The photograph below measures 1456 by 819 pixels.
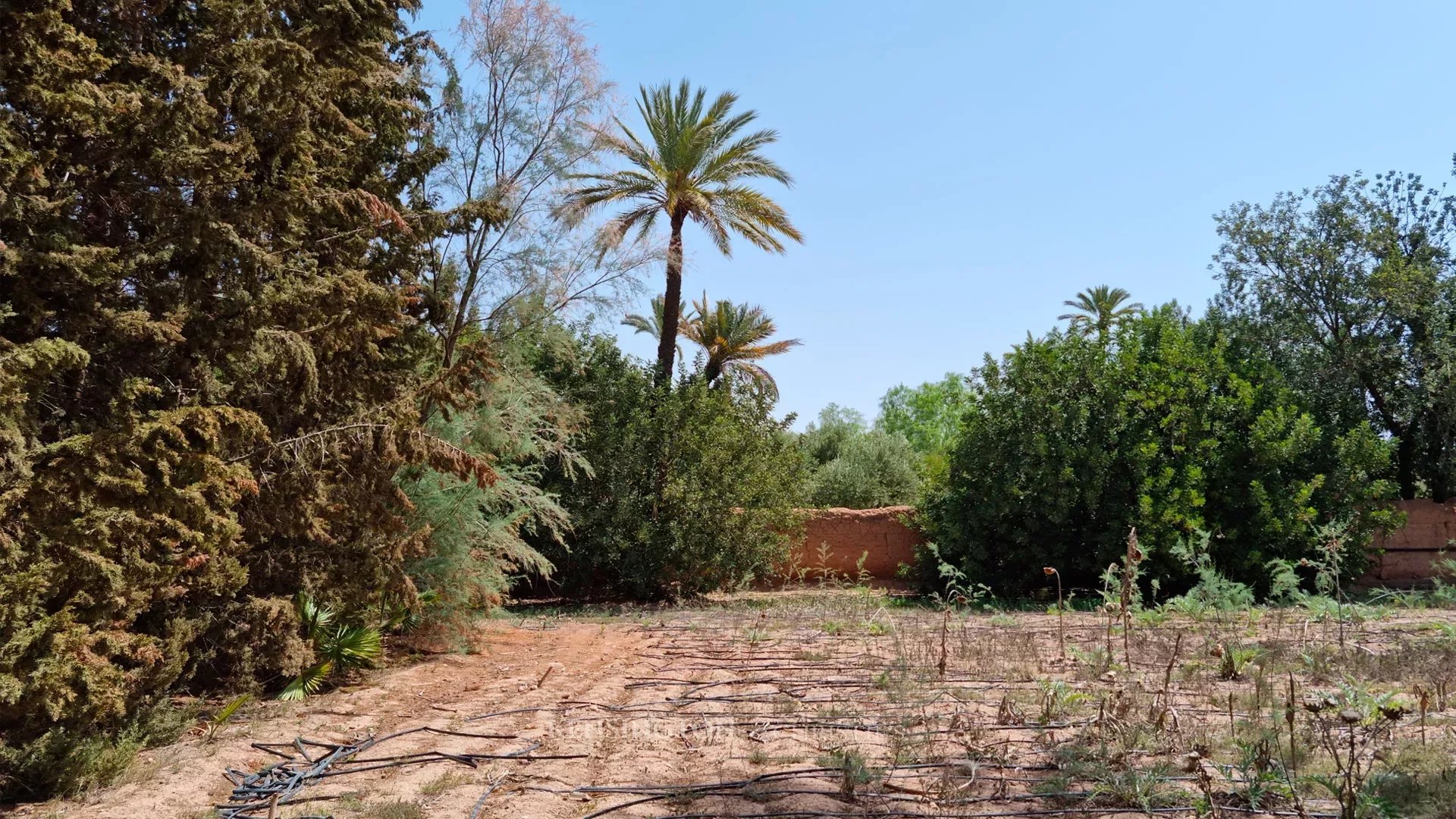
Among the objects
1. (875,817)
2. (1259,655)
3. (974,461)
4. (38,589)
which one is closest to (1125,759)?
(875,817)

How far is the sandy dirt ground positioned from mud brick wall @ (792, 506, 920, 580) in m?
10.2

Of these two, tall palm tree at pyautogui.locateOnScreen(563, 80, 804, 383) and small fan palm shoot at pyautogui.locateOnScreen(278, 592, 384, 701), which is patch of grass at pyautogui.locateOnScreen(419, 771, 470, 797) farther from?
tall palm tree at pyautogui.locateOnScreen(563, 80, 804, 383)

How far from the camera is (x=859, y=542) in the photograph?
63.2ft

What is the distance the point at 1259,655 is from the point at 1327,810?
10.5 ft

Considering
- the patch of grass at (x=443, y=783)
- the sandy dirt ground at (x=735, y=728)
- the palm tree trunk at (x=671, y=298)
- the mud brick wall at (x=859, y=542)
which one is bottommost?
the patch of grass at (x=443, y=783)

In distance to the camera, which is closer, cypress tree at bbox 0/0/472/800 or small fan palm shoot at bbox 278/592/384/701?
cypress tree at bbox 0/0/472/800

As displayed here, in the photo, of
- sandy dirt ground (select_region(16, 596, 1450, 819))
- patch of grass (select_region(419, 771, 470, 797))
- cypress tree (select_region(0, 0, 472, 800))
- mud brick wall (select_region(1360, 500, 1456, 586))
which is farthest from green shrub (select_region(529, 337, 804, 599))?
patch of grass (select_region(419, 771, 470, 797))

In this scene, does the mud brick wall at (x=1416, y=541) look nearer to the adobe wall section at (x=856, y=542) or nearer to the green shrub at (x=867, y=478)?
the adobe wall section at (x=856, y=542)

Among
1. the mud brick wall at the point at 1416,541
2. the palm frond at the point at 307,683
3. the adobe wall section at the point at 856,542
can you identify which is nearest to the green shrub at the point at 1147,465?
the mud brick wall at the point at 1416,541

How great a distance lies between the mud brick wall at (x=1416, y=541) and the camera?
52.6 ft

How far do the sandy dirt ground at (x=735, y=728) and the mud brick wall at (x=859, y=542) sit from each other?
1020 centimetres

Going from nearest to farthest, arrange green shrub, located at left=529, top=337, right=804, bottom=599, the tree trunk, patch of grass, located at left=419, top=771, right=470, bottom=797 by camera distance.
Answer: patch of grass, located at left=419, top=771, right=470, bottom=797
green shrub, located at left=529, top=337, right=804, bottom=599
the tree trunk

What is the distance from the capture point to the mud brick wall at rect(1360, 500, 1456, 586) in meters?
16.0

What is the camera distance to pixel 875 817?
3.84m
